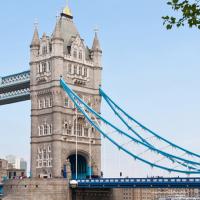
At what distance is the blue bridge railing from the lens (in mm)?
62312

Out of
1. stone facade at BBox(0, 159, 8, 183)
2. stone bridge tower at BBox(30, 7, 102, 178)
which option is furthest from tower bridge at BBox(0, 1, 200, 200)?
stone facade at BBox(0, 159, 8, 183)

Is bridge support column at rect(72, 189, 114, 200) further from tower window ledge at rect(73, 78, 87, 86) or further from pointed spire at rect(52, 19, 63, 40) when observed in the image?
pointed spire at rect(52, 19, 63, 40)

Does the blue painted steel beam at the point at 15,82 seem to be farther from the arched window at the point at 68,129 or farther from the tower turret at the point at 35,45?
the arched window at the point at 68,129

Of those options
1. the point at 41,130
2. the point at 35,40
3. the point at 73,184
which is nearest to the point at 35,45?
the point at 35,40

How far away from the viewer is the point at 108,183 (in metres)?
68.8

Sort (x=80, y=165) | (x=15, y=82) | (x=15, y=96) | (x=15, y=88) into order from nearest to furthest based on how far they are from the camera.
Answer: (x=80, y=165) < (x=15, y=82) < (x=15, y=96) < (x=15, y=88)

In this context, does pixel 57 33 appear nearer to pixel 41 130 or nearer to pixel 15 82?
pixel 15 82

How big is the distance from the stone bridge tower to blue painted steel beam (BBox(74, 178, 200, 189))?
8.81 metres

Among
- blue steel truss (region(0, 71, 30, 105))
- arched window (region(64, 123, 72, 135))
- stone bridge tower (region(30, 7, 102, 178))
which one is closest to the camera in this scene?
stone bridge tower (region(30, 7, 102, 178))

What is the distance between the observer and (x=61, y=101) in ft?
266

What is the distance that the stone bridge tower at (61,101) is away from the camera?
8006 centimetres

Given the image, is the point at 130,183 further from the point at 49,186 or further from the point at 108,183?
the point at 49,186

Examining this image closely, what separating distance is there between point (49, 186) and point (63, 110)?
47.3ft

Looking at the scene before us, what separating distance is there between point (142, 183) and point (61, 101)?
22.0 meters
